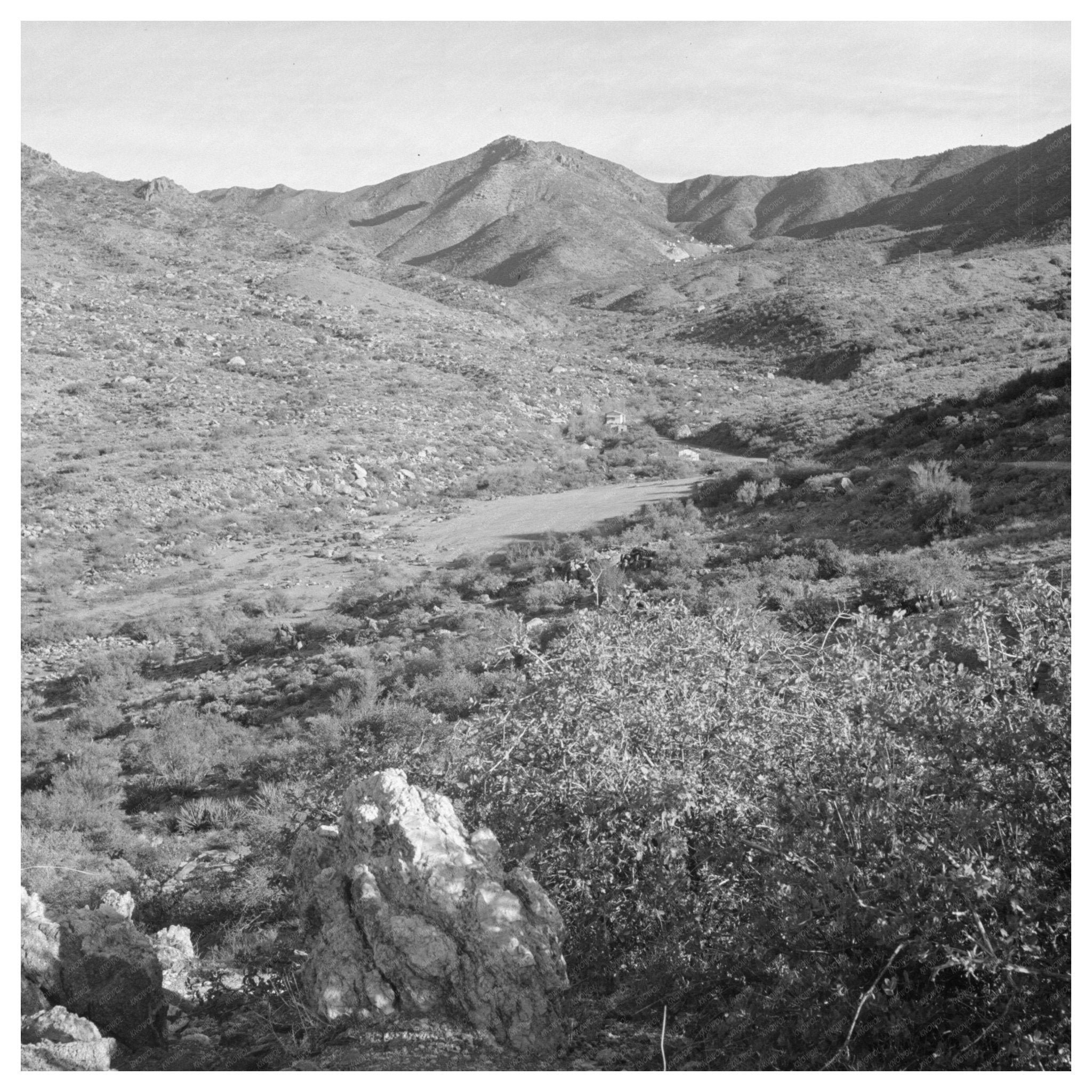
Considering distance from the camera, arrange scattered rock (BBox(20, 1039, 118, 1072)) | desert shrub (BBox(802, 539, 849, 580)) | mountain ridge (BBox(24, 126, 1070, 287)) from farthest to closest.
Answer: mountain ridge (BBox(24, 126, 1070, 287))
desert shrub (BBox(802, 539, 849, 580))
scattered rock (BBox(20, 1039, 118, 1072))

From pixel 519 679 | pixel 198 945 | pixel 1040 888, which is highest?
pixel 519 679

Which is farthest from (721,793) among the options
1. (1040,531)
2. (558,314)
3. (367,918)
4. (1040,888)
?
(558,314)

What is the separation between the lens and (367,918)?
163 inches

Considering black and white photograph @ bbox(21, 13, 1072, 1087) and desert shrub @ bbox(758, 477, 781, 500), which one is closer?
black and white photograph @ bbox(21, 13, 1072, 1087)

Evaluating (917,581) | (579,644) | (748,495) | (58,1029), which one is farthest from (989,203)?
(58,1029)

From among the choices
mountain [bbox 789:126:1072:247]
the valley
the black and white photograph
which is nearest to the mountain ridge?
mountain [bbox 789:126:1072:247]

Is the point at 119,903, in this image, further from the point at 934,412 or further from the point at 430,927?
the point at 934,412

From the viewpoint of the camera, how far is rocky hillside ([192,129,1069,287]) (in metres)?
80.7

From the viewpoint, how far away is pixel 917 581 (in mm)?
10711

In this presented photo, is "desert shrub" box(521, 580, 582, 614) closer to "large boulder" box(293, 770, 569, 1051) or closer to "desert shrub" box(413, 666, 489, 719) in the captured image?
"desert shrub" box(413, 666, 489, 719)

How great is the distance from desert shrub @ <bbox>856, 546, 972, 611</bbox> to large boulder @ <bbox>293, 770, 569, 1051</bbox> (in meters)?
7.10

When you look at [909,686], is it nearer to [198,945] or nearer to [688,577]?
[198,945]

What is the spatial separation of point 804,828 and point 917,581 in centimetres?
773

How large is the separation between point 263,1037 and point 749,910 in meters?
2.43
